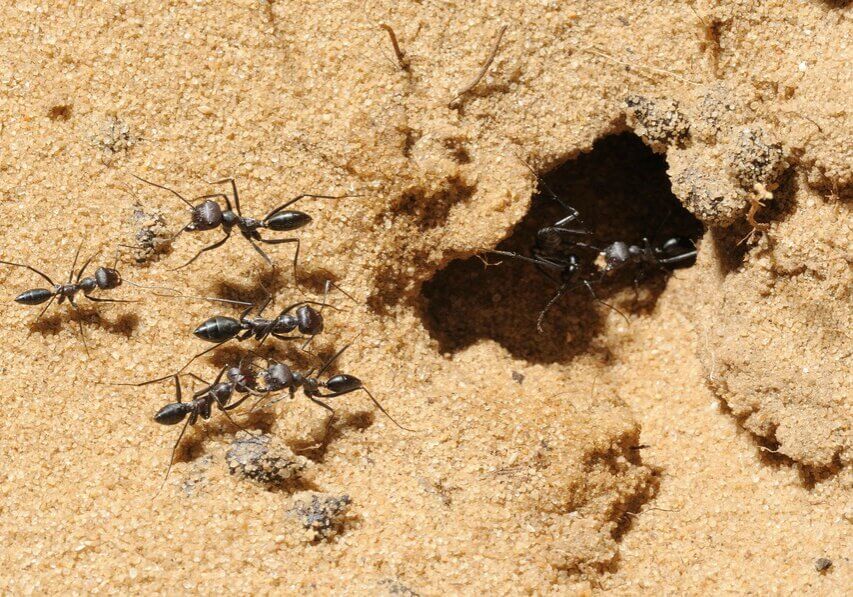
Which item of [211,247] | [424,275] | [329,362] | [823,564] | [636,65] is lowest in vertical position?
[823,564]

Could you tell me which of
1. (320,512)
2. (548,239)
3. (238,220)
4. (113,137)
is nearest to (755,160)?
(548,239)

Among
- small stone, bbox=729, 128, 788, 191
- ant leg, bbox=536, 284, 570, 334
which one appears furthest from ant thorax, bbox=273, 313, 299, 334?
small stone, bbox=729, 128, 788, 191

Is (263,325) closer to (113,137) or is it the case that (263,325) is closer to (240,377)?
(240,377)

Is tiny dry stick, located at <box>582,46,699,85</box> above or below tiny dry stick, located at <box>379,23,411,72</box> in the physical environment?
above

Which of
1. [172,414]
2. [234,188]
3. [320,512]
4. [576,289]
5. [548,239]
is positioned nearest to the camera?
[320,512]

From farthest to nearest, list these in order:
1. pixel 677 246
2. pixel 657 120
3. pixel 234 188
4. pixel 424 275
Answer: pixel 677 246, pixel 424 275, pixel 657 120, pixel 234 188

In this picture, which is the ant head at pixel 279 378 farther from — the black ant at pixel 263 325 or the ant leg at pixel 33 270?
the ant leg at pixel 33 270

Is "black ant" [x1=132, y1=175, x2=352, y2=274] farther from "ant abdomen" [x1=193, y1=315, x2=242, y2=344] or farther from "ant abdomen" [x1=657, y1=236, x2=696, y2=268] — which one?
"ant abdomen" [x1=657, y1=236, x2=696, y2=268]

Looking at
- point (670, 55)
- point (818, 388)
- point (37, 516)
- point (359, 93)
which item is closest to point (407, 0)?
point (359, 93)
